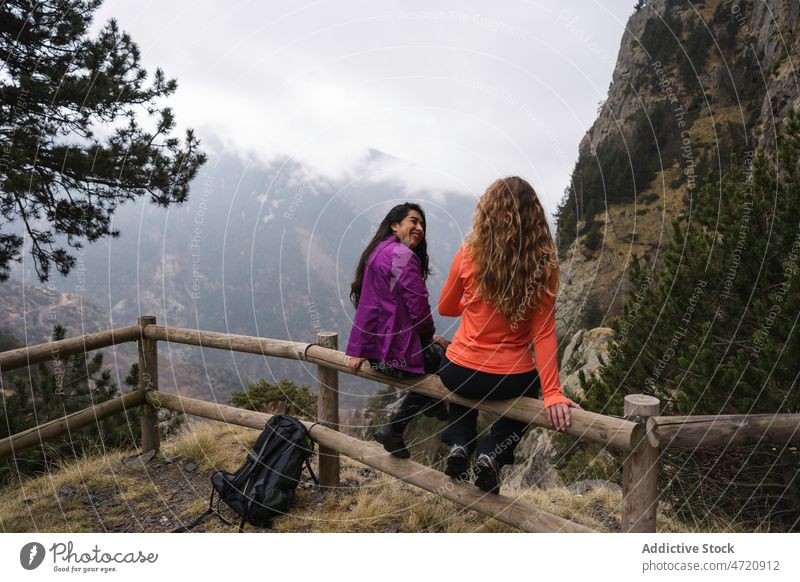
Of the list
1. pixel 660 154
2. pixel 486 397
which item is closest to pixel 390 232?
pixel 486 397

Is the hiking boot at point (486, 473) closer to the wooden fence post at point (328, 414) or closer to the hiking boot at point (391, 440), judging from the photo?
the hiking boot at point (391, 440)

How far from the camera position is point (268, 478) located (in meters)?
4.17

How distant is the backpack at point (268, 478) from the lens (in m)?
4.04

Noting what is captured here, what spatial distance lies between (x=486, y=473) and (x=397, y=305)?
1.11 m

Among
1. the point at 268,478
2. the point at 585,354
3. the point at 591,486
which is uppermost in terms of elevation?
the point at 268,478

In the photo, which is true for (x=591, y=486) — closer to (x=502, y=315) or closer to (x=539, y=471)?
(x=502, y=315)

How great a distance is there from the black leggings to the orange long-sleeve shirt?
0.05m

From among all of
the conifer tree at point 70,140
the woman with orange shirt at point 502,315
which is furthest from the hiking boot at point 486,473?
the conifer tree at point 70,140

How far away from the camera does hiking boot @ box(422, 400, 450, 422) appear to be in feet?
11.6

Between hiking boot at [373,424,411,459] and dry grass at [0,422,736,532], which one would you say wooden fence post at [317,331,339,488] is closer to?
dry grass at [0,422,736,532]

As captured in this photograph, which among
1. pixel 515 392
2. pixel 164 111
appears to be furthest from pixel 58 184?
pixel 515 392
